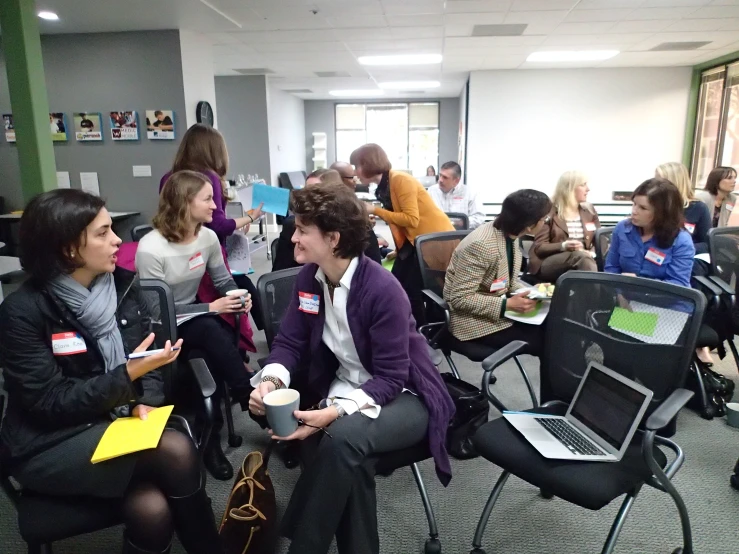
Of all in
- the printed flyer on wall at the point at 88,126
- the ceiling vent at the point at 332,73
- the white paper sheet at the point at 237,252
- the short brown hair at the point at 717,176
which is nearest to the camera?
the white paper sheet at the point at 237,252

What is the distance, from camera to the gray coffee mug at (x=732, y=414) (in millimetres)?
2600

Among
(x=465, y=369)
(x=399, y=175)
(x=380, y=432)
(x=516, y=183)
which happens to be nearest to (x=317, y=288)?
(x=380, y=432)

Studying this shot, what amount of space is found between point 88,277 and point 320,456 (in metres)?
0.90

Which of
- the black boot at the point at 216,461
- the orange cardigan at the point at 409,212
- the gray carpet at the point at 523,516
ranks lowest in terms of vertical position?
the gray carpet at the point at 523,516

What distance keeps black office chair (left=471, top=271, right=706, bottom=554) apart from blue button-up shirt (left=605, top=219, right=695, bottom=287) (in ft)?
3.59

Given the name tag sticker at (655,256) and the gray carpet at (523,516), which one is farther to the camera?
the name tag sticker at (655,256)

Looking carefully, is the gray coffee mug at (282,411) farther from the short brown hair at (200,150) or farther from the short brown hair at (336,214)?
the short brown hair at (200,150)

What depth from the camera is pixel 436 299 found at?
2559 mm

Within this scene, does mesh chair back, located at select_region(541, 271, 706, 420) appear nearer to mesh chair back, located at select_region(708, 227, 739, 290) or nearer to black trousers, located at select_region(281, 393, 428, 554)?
black trousers, located at select_region(281, 393, 428, 554)

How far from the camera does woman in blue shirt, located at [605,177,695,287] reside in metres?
2.66

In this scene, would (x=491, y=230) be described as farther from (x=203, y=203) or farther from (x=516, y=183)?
(x=516, y=183)

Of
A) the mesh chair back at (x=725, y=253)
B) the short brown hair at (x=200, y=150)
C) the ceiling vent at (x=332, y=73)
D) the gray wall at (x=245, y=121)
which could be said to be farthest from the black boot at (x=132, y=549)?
the gray wall at (x=245, y=121)

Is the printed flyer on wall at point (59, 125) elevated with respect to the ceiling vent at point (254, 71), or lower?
lower

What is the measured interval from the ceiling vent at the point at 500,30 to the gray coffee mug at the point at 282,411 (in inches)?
197
